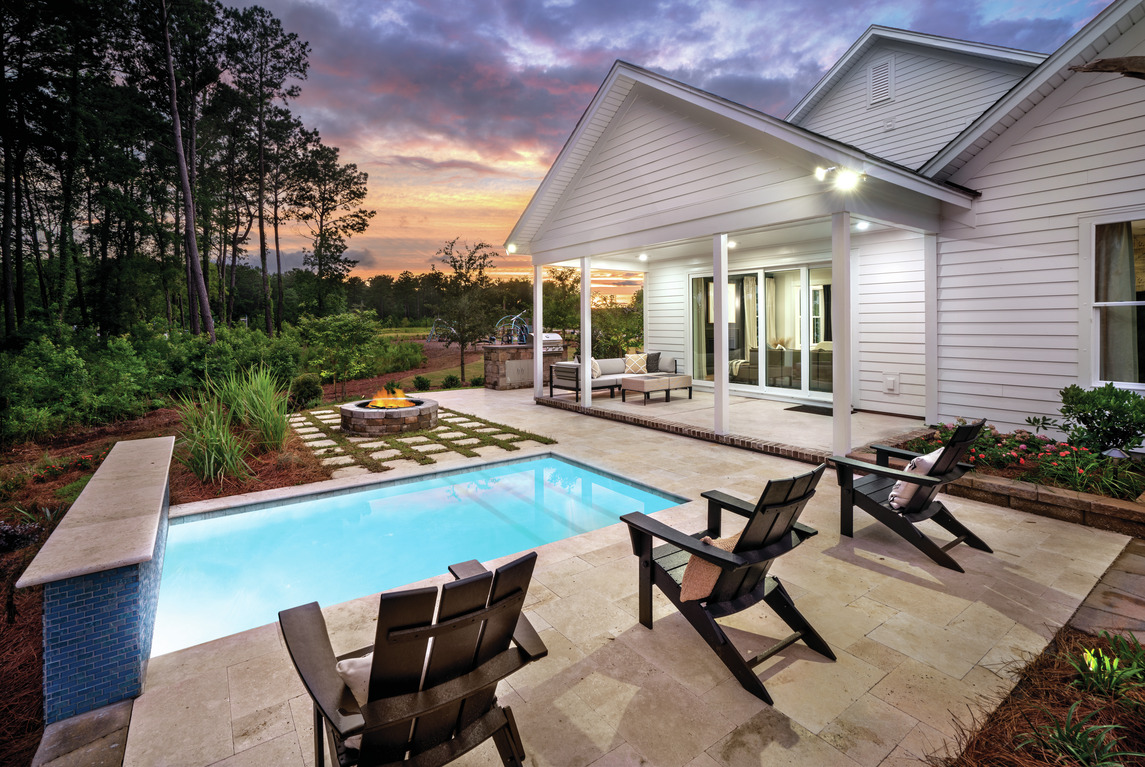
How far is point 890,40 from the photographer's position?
9398mm

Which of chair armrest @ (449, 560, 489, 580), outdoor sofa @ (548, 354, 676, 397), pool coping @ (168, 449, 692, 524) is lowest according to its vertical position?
pool coping @ (168, 449, 692, 524)

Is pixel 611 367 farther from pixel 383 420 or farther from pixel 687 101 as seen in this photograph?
pixel 687 101

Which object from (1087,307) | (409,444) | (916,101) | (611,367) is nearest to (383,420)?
(409,444)

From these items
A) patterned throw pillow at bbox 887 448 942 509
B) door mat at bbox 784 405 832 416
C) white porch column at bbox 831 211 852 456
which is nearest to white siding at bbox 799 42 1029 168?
door mat at bbox 784 405 832 416

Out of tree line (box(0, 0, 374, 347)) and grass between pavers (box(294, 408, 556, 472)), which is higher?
tree line (box(0, 0, 374, 347))

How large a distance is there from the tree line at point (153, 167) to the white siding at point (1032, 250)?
14.4 meters

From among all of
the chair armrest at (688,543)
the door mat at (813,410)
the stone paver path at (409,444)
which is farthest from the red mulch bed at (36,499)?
the door mat at (813,410)

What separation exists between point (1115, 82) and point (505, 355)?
35.9ft

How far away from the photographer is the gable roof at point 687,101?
5466 mm

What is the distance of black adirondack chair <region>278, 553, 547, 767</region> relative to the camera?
1.42m

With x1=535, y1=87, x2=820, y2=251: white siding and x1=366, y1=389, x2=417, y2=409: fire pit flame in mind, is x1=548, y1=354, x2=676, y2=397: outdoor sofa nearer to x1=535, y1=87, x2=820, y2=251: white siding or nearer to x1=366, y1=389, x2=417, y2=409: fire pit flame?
x1=535, y1=87, x2=820, y2=251: white siding

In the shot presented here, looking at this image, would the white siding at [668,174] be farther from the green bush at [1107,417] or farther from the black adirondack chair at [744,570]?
→ the black adirondack chair at [744,570]

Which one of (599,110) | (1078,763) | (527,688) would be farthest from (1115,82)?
(527,688)

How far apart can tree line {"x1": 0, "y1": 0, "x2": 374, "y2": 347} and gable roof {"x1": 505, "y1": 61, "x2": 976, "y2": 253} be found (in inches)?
344
